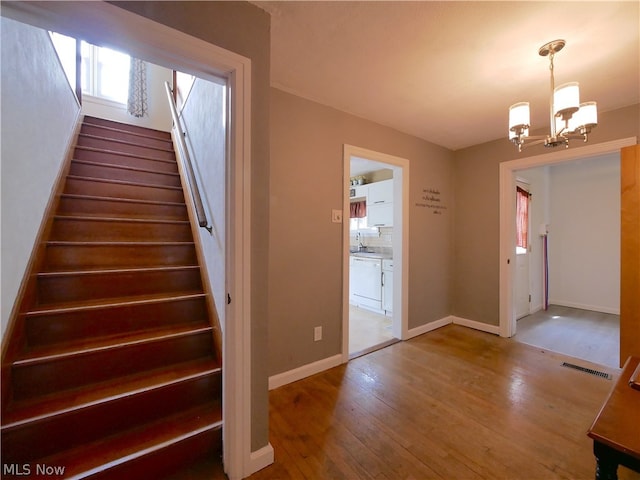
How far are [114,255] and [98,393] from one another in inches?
41.4

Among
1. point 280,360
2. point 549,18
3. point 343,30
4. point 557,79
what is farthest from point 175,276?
point 557,79

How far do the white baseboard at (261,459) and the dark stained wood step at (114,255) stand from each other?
152 centimetres

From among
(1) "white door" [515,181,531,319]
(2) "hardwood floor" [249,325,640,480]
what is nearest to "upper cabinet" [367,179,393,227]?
(1) "white door" [515,181,531,319]

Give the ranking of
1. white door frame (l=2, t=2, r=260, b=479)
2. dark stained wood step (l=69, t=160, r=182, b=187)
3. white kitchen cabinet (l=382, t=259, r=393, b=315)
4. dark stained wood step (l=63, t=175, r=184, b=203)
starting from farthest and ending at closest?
1. white kitchen cabinet (l=382, t=259, r=393, b=315)
2. dark stained wood step (l=69, t=160, r=182, b=187)
3. dark stained wood step (l=63, t=175, r=184, b=203)
4. white door frame (l=2, t=2, r=260, b=479)

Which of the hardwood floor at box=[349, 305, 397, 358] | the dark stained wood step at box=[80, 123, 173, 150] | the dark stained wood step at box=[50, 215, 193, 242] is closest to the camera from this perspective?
the dark stained wood step at box=[50, 215, 193, 242]

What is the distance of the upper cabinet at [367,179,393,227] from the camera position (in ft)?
14.4

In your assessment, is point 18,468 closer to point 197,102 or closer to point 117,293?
point 117,293

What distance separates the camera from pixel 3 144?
1.36 meters

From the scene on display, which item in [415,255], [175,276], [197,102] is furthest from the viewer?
[415,255]

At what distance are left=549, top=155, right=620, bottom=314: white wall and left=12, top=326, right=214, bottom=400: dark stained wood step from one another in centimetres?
572

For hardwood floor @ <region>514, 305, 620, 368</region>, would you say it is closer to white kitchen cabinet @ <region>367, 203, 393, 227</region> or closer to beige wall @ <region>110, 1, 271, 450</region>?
white kitchen cabinet @ <region>367, 203, 393, 227</region>

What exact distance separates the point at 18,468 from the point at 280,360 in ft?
4.73

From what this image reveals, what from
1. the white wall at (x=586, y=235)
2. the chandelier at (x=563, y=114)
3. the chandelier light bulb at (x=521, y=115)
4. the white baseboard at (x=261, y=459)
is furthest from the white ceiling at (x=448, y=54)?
the white wall at (x=586, y=235)

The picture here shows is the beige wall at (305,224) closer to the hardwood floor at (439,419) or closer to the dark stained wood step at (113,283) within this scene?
the hardwood floor at (439,419)
